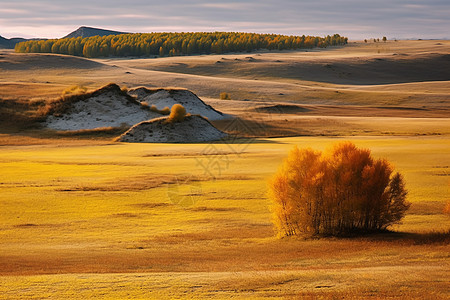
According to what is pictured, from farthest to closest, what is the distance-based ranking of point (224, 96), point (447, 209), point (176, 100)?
point (224, 96)
point (176, 100)
point (447, 209)

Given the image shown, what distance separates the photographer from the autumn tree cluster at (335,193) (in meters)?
19.0

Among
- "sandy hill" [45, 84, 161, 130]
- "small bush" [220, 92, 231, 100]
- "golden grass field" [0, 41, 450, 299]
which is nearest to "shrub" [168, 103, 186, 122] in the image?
"golden grass field" [0, 41, 450, 299]

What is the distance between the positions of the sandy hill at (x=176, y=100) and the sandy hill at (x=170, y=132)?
10.4 metres

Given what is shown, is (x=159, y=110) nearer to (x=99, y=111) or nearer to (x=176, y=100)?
Answer: (x=176, y=100)

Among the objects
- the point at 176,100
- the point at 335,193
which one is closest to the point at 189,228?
the point at 335,193

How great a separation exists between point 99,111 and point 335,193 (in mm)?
46821

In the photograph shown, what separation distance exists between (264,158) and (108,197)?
13.8m

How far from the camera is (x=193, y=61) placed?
145000 mm

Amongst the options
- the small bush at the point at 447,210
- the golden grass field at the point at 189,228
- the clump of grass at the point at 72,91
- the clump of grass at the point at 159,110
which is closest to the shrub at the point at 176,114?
the golden grass field at the point at 189,228

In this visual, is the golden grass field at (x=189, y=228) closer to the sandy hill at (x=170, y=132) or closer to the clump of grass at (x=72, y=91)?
the sandy hill at (x=170, y=132)

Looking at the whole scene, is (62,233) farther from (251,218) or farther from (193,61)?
(193,61)

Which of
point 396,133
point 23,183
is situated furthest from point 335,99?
point 23,183

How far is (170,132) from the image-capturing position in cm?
5416

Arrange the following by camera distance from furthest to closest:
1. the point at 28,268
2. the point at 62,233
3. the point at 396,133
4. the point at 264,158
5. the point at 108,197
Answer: the point at 396,133
the point at 264,158
the point at 108,197
the point at 62,233
the point at 28,268
